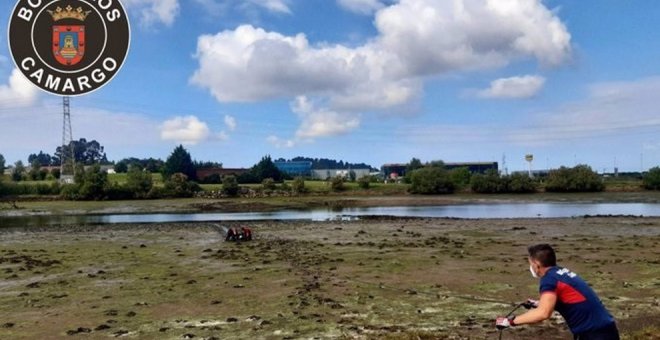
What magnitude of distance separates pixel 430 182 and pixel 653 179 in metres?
46.8

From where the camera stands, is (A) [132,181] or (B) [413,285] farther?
(A) [132,181]

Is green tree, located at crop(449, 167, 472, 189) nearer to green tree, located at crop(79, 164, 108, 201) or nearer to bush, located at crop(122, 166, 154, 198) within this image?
bush, located at crop(122, 166, 154, 198)

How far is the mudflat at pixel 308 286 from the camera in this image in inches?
515

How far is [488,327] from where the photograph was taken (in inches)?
500

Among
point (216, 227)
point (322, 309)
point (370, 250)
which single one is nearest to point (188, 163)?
point (216, 227)

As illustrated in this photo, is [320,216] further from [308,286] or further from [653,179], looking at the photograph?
[653,179]

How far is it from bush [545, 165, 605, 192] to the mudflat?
98.4 metres

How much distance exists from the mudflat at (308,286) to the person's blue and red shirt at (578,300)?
17.1 ft

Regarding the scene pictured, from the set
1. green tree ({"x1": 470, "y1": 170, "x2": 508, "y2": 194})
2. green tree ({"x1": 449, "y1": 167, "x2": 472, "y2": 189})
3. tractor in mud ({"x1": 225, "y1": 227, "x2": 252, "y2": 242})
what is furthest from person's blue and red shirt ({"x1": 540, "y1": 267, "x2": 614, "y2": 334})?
green tree ({"x1": 449, "y1": 167, "x2": 472, "y2": 189})

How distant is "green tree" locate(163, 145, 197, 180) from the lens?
175 m

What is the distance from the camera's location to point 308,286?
18.2 m

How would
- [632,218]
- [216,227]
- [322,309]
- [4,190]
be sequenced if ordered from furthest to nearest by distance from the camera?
[4,190] < [632,218] < [216,227] < [322,309]

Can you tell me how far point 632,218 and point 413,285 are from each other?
39223 mm

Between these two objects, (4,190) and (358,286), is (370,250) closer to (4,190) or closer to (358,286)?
(358,286)
